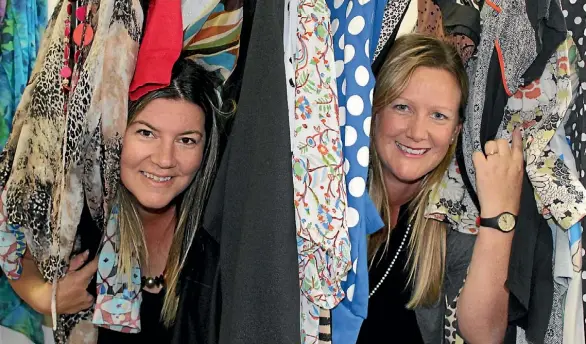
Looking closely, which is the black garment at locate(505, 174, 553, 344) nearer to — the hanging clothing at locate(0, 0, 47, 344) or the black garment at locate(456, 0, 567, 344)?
the black garment at locate(456, 0, 567, 344)

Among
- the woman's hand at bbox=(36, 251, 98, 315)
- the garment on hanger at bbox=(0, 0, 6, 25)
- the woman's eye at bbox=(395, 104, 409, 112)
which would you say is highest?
the garment on hanger at bbox=(0, 0, 6, 25)

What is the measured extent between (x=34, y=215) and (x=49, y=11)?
0.80 metres

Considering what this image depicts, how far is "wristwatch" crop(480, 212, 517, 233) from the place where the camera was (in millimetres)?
1488

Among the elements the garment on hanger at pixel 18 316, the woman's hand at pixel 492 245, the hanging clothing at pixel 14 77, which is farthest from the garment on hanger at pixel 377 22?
the garment on hanger at pixel 18 316

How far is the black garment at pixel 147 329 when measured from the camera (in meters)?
1.73

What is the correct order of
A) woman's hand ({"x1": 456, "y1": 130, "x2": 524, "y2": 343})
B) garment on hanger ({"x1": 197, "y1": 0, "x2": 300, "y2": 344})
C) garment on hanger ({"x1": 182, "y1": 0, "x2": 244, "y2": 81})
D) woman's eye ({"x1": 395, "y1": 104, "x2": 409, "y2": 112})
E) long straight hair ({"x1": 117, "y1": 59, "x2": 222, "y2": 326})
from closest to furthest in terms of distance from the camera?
garment on hanger ({"x1": 197, "y1": 0, "x2": 300, "y2": 344}), garment on hanger ({"x1": 182, "y1": 0, "x2": 244, "y2": 81}), woman's hand ({"x1": 456, "y1": 130, "x2": 524, "y2": 343}), long straight hair ({"x1": 117, "y1": 59, "x2": 222, "y2": 326}), woman's eye ({"x1": 395, "y1": 104, "x2": 409, "y2": 112})

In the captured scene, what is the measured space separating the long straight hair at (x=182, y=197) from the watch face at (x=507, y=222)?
0.69 metres

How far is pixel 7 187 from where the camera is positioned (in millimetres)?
1544

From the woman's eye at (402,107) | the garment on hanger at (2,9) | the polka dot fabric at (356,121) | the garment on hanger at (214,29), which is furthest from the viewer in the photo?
the garment on hanger at (2,9)

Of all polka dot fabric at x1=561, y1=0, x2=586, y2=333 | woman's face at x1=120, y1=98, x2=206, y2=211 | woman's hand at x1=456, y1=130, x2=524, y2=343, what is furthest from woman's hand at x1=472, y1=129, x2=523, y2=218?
woman's face at x1=120, y1=98, x2=206, y2=211

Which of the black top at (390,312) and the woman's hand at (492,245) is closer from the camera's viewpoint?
the woman's hand at (492,245)

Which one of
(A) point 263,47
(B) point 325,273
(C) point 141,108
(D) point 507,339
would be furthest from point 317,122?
(D) point 507,339

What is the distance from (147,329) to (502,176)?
98 cm

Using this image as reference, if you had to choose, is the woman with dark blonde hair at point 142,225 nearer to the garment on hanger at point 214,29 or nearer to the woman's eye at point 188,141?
the woman's eye at point 188,141
